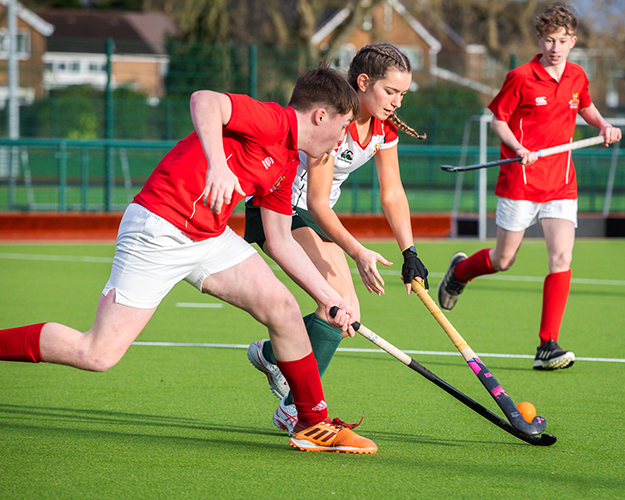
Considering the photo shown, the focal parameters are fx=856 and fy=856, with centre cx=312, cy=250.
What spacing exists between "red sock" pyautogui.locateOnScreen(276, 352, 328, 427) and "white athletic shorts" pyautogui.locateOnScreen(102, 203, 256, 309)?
0.57 m

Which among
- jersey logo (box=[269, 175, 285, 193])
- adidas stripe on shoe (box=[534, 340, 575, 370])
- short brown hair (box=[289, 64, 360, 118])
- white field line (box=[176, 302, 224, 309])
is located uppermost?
short brown hair (box=[289, 64, 360, 118])

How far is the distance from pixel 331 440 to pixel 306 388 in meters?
0.22

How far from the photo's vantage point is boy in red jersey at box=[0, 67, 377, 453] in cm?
301

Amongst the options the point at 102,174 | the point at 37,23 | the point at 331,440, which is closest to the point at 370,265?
the point at 331,440

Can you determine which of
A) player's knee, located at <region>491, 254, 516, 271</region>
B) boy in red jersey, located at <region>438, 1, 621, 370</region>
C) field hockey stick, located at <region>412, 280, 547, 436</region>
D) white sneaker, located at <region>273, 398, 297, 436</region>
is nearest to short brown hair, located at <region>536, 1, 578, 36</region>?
boy in red jersey, located at <region>438, 1, 621, 370</region>

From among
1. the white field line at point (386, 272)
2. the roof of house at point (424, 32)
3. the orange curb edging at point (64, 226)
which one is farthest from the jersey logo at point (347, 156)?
the roof of house at point (424, 32)

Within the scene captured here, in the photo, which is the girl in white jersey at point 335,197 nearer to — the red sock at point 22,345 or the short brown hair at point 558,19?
the red sock at point 22,345

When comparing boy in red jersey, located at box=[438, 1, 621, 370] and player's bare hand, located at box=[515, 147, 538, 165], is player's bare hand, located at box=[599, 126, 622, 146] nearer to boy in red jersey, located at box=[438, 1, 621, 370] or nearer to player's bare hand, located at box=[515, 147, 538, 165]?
boy in red jersey, located at box=[438, 1, 621, 370]

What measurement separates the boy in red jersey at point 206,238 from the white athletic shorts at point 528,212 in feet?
7.24

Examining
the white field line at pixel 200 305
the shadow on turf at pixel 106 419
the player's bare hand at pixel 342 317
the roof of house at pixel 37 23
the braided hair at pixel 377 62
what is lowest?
the white field line at pixel 200 305

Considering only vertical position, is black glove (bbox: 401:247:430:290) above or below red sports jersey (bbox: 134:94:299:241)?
below

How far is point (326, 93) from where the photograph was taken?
306 cm

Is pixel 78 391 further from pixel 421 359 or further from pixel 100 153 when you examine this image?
pixel 100 153

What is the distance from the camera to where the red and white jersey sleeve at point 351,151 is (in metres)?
3.74
